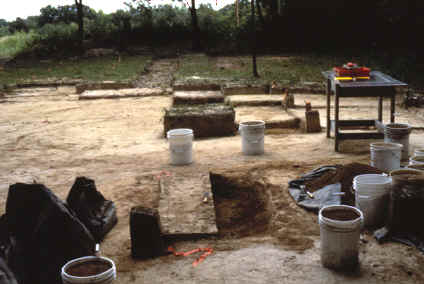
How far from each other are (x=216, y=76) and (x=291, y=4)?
36.1 ft

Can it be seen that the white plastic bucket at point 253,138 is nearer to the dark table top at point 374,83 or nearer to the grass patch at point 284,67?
the dark table top at point 374,83

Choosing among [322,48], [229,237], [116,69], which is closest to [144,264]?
[229,237]

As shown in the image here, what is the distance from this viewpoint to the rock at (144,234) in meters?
4.31

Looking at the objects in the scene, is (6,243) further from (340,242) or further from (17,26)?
(17,26)

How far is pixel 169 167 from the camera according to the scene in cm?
705

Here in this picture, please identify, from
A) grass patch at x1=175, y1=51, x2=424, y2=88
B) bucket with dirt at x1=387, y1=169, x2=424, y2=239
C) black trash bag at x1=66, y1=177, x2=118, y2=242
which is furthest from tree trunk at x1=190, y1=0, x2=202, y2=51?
bucket with dirt at x1=387, y1=169, x2=424, y2=239

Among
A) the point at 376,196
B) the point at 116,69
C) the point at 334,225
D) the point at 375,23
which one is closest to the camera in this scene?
the point at 334,225

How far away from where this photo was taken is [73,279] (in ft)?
10.8

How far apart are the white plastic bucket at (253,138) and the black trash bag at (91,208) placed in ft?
9.23

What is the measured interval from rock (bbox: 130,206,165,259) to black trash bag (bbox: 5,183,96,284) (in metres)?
0.45

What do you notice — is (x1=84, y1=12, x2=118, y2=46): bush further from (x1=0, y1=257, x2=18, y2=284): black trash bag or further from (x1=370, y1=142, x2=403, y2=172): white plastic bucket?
(x1=0, y1=257, x2=18, y2=284): black trash bag

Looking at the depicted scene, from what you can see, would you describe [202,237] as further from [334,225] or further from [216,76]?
[216,76]

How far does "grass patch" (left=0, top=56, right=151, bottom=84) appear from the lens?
1766 centimetres

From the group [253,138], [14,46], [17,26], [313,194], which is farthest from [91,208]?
[17,26]
